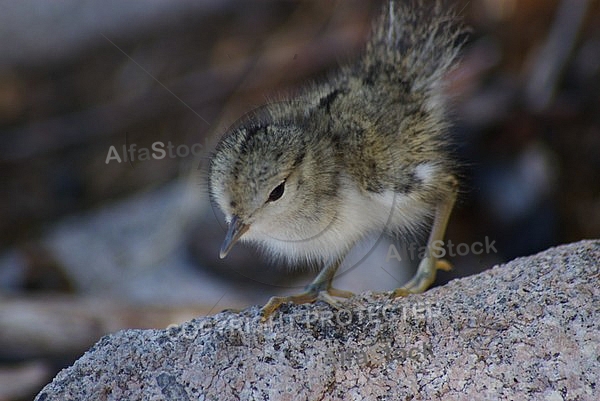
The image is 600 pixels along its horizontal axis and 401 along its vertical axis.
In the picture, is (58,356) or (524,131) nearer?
(58,356)

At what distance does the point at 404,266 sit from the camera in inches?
237

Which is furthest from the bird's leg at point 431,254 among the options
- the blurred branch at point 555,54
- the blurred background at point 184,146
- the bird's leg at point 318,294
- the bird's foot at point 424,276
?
the blurred branch at point 555,54

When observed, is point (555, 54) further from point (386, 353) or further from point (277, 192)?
point (386, 353)

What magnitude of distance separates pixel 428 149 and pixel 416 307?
1106 mm

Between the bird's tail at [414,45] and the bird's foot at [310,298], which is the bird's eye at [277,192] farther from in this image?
the bird's tail at [414,45]

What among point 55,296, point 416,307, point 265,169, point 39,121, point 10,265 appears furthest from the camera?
point 39,121

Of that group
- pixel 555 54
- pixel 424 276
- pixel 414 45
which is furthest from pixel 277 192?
pixel 555 54

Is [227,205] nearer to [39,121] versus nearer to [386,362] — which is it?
[386,362]

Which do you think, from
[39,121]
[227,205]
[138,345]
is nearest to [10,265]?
[39,121]

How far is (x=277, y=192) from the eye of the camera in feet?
11.3

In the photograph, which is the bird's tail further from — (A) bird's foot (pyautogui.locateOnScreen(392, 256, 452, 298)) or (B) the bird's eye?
(B) the bird's eye

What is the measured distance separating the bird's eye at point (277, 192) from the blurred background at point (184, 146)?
1717 mm

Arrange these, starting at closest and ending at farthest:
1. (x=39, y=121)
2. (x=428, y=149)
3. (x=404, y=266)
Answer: (x=428, y=149), (x=404, y=266), (x=39, y=121)

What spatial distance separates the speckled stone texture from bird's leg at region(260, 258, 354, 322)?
2.2 inches
